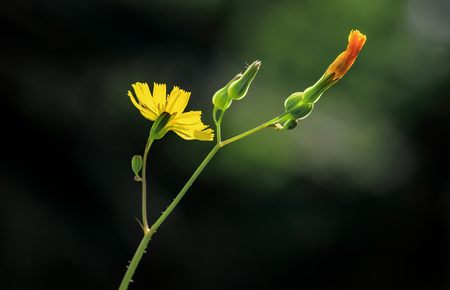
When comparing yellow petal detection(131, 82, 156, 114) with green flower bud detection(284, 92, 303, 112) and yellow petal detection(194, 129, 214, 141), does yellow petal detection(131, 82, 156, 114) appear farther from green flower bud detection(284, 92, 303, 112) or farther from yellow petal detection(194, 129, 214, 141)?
green flower bud detection(284, 92, 303, 112)

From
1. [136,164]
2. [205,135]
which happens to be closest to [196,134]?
[205,135]

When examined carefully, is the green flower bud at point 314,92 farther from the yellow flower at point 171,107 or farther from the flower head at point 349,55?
the yellow flower at point 171,107

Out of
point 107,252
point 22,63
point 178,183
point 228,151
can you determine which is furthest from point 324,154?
point 22,63

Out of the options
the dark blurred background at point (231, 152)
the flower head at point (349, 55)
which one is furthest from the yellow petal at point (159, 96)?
the dark blurred background at point (231, 152)

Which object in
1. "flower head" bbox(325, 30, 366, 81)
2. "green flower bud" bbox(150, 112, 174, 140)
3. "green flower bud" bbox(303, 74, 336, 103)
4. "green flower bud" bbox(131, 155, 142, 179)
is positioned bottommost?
"green flower bud" bbox(131, 155, 142, 179)

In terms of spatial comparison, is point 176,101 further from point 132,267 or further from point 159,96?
point 132,267

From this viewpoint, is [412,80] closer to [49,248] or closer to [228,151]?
[228,151]

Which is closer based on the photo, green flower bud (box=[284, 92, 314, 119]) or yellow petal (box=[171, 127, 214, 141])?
yellow petal (box=[171, 127, 214, 141])

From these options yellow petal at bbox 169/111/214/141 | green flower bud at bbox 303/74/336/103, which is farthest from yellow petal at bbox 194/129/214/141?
green flower bud at bbox 303/74/336/103
